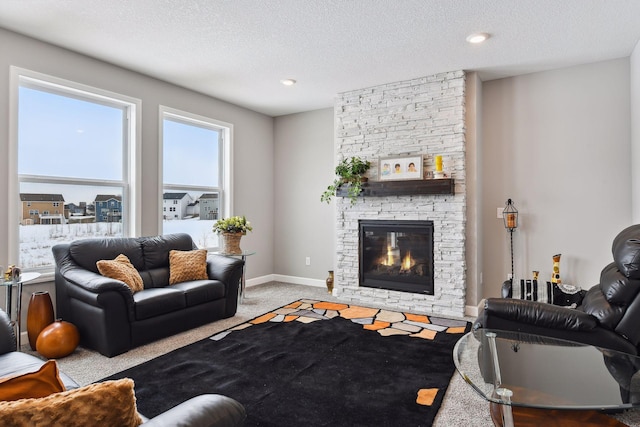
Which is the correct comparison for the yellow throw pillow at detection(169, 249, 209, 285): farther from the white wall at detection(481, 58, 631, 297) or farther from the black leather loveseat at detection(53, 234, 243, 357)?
the white wall at detection(481, 58, 631, 297)

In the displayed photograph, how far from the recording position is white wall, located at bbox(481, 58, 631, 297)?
383 cm

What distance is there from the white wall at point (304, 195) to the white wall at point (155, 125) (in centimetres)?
20

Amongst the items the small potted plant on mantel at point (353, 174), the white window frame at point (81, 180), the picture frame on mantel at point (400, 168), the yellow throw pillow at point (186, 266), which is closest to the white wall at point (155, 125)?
the white window frame at point (81, 180)

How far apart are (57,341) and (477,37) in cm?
432

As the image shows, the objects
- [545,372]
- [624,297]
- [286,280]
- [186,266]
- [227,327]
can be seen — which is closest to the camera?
[545,372]

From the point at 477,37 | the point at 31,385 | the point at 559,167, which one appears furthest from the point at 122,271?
the point at 559,167

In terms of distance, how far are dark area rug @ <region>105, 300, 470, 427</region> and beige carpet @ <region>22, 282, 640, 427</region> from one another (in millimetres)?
87

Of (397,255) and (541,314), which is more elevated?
(397,255)

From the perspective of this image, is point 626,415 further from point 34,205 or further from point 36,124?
point 36,124

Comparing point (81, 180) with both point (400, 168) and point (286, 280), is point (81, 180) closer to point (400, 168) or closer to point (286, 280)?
point (286, 280)

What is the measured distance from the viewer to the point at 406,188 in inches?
171

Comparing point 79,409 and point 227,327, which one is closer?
point 79,409

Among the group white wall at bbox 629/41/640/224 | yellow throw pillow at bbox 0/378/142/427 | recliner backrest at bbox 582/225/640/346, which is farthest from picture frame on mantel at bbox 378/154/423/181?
yellow throw pillow at bbox 0/378/142/427

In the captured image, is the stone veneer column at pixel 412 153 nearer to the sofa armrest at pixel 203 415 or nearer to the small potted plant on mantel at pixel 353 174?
the small potted plant on mantel at pixel 353 174
